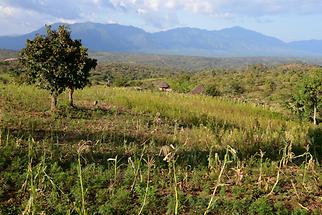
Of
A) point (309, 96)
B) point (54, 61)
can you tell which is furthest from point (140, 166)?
point (309, 96)

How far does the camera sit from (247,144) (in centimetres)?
968

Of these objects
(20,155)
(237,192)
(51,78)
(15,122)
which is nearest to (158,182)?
(237,192)

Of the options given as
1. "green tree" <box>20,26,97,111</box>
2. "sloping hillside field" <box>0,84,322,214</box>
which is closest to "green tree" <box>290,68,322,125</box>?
"sloping hillside field" <box>0,84,322,214</box>

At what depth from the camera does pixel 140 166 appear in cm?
707

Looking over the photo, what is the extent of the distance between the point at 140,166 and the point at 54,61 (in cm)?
592

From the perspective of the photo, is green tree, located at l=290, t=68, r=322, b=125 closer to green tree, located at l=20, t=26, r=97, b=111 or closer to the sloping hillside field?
the sloping hillside field

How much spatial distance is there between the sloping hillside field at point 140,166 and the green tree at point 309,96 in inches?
343

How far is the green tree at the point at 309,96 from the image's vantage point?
20933mm

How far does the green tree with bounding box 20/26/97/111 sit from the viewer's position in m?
11.6

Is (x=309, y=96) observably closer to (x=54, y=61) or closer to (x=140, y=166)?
(x=54, y=61)

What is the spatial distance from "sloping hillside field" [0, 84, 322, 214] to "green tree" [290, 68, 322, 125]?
8703 millimetres

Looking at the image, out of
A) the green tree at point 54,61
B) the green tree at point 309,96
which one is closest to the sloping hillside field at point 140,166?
the green tree at point 54,61

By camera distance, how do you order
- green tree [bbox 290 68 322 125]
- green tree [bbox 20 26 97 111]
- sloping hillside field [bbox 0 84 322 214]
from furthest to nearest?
1. green tree [bbox 290 68 322 125]
2. green tree [bbox 20 26 97 111]
3. sloping hillside field [bbox 0 84 322 214]

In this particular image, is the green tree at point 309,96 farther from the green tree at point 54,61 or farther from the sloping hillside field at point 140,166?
the green tree at point 54,61
